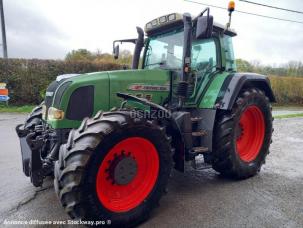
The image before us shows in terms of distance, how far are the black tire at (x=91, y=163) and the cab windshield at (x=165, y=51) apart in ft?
5.26

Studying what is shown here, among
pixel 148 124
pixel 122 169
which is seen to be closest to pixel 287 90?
pixel 148 124

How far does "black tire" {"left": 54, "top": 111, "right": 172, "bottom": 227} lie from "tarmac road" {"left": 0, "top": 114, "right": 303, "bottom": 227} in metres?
0.45

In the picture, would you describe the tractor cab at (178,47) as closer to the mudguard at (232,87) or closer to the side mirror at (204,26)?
the mudguard at (232,87)

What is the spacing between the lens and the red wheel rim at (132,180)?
3.09 metres

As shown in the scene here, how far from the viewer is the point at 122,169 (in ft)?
10.6

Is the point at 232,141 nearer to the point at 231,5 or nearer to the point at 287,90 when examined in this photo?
the point at 231,5

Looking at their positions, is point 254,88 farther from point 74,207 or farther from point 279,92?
point 279,92

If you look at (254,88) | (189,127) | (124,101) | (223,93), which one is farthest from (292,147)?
(124,101)

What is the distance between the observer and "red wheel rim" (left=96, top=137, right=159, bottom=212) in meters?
3.09

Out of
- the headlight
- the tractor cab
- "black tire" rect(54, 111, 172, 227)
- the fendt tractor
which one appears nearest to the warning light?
the fendt tractor

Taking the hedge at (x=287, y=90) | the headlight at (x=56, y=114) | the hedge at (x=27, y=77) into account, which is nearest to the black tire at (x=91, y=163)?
the headlight at (x=56, y=114)

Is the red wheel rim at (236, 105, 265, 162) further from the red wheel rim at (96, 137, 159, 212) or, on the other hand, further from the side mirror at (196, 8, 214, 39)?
the red wheel rim at (96, 137, 159, 212)

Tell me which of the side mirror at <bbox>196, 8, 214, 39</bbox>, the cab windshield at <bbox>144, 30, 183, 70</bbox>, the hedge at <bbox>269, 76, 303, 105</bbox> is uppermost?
the side mirror at <bbox>196, 8, 214, 39</bbox>

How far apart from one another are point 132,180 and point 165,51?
7.35 ft
